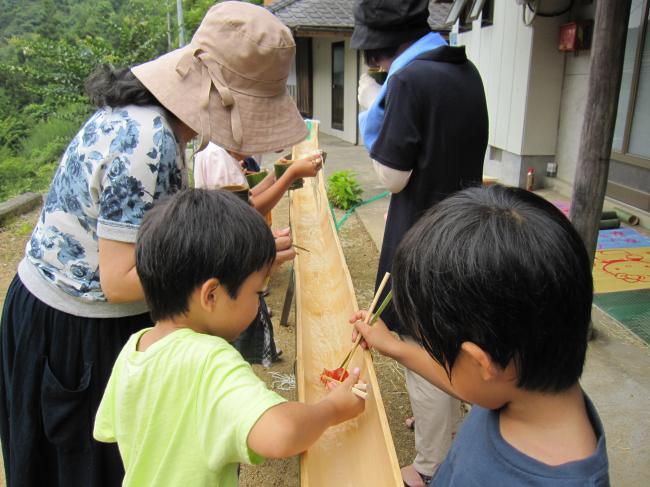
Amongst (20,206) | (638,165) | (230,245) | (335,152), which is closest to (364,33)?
(230,245)

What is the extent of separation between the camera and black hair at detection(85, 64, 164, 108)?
142 cm

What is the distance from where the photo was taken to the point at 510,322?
0.79 metres

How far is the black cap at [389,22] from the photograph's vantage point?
196 cm

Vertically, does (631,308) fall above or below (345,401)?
below

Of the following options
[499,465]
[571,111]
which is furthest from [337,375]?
[571,111]

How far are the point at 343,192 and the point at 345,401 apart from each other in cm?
558

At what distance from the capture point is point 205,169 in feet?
9.07

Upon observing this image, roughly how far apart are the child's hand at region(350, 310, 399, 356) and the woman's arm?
79cm

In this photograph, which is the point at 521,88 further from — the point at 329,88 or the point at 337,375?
the point at 329,88

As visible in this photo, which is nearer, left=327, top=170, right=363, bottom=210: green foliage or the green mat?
the green mat

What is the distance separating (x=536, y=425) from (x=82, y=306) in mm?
1235

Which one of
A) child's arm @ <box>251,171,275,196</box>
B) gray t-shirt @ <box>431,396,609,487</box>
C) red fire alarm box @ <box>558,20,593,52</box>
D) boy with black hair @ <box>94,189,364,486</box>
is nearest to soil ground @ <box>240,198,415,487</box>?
child's arm @ <box>251,171,275,196</box>

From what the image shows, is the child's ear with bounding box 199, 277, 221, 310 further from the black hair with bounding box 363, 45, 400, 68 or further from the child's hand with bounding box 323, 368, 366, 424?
the black hair with bounding box 363, 45, 400, 68

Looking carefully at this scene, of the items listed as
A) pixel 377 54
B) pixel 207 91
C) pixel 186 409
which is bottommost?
pixel 186 409
